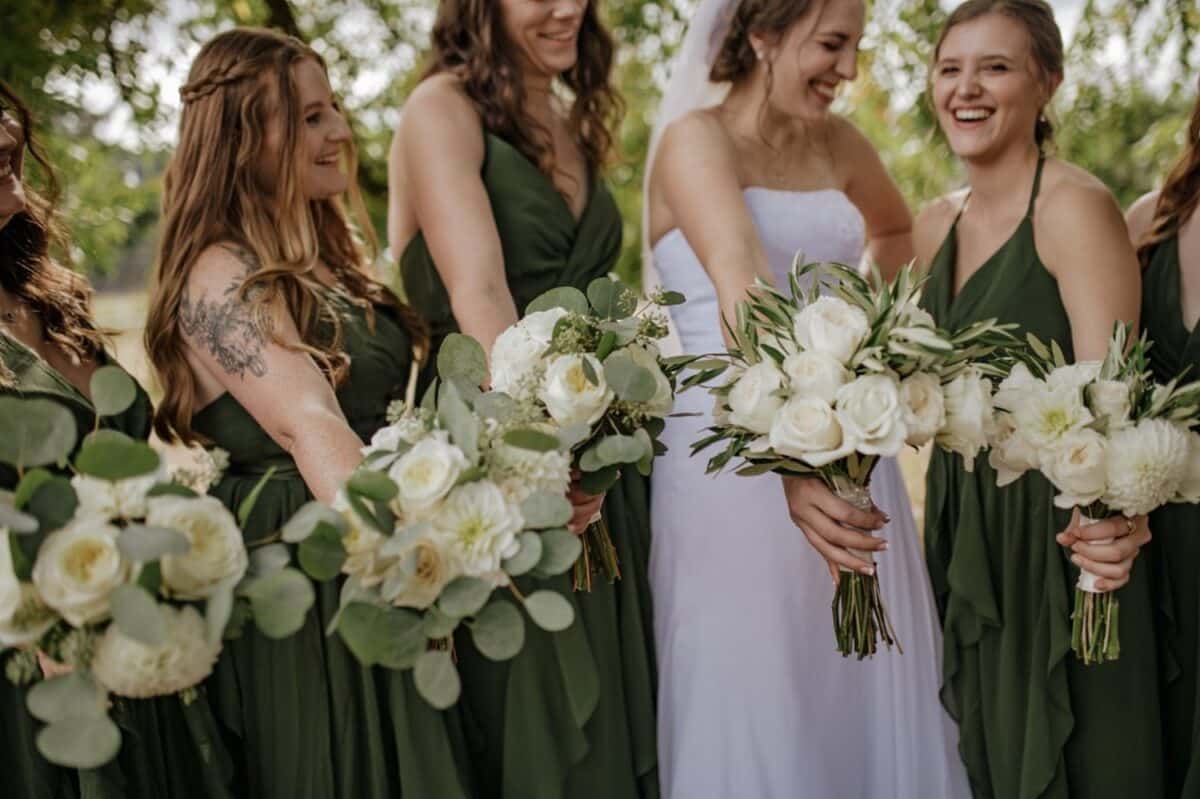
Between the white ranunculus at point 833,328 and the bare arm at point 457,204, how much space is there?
102 centimetres

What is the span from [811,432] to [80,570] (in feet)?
4.08

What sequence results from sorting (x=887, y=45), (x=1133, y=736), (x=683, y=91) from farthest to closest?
1. (x=887, y=45)
2. (x=683, y=91)
3. (x=1133, y=736)

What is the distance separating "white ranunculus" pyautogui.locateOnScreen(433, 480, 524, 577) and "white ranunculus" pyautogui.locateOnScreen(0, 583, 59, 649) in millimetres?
535

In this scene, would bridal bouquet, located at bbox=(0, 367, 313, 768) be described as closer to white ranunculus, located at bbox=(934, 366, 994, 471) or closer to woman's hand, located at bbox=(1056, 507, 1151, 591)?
white ranunculus, located at bbox=(934, 366, 994, 471)

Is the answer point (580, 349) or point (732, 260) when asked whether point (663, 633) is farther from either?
point (580, 349)

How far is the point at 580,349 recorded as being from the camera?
2141mm

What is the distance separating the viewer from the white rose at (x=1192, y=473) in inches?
93.9

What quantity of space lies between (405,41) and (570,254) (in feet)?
9.76

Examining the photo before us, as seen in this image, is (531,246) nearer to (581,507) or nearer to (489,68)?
(489,68)

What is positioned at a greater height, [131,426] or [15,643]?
[131,426]

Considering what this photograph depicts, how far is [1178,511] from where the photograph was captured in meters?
3.12

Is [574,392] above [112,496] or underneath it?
above

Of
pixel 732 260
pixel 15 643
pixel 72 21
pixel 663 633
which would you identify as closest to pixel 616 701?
pixel 663 633

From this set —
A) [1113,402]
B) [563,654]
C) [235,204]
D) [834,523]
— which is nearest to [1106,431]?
[1113,402]
